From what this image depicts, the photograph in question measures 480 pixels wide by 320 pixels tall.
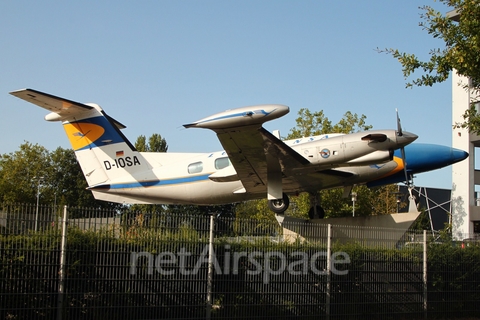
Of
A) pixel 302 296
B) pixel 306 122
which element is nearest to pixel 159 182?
pixel 302 296

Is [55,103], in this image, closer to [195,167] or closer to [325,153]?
[195,167]

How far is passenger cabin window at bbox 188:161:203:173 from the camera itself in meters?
21.9

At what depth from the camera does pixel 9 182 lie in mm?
59000

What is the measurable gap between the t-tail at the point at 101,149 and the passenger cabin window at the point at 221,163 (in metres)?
3.63

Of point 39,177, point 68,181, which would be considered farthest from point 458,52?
point 68,181

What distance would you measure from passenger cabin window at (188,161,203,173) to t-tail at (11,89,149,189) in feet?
7.84

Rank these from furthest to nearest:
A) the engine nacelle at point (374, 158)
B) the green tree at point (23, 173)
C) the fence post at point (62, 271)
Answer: the green tree at point (23, 173) < the engine nacelle at point (374, 158) < the fence post at point (62, 271)

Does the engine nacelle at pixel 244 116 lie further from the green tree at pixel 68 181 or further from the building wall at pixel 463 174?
the green tree at pixel 68 181

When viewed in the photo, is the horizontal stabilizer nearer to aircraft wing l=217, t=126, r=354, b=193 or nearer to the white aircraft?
the white aircraft

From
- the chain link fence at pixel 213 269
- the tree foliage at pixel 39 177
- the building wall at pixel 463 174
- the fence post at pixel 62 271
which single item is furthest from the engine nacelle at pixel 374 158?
the tree foliage at pixel 39 177

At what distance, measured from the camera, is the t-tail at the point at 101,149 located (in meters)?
22.7

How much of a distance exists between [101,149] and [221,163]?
573 centimetres

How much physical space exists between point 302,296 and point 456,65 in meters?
7.65
